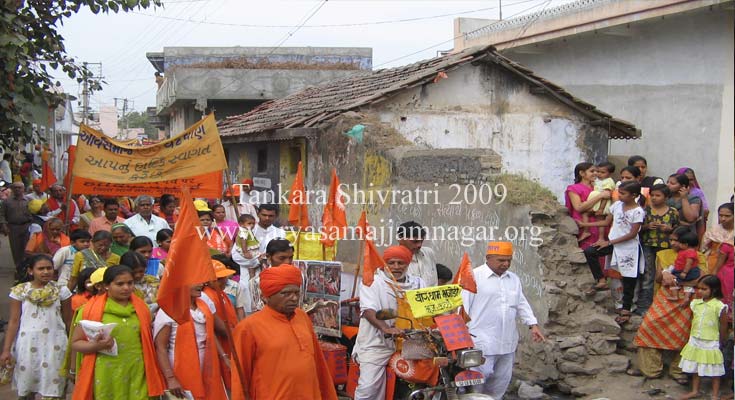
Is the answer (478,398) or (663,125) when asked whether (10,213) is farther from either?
(663,125)

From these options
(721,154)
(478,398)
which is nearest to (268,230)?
(478,398)

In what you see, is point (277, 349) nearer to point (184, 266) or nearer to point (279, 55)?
point (184, 266)

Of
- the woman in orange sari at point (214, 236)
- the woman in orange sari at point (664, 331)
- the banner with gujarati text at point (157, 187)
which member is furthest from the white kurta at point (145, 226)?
the woman in orange sari at point (664, 331)

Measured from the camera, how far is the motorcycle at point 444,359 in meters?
5.74

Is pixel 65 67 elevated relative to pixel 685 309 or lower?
elevated

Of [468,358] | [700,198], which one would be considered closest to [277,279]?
[468,358]

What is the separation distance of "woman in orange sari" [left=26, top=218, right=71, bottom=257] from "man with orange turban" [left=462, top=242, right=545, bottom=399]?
494 centimetres

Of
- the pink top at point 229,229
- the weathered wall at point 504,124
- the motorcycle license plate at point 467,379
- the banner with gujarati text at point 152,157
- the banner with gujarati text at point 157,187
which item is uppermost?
the weathered wall at point 504,124

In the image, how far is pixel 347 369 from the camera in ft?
26.1

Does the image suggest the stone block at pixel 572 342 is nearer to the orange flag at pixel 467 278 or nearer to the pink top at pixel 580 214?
the pink top at pixel 580 214

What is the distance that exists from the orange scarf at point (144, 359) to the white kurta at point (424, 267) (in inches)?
103

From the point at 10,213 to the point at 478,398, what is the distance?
10.1m

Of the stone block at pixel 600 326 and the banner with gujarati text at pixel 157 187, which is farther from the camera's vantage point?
the stone block at pixel 600 326

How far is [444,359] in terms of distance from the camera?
18.6 ft
